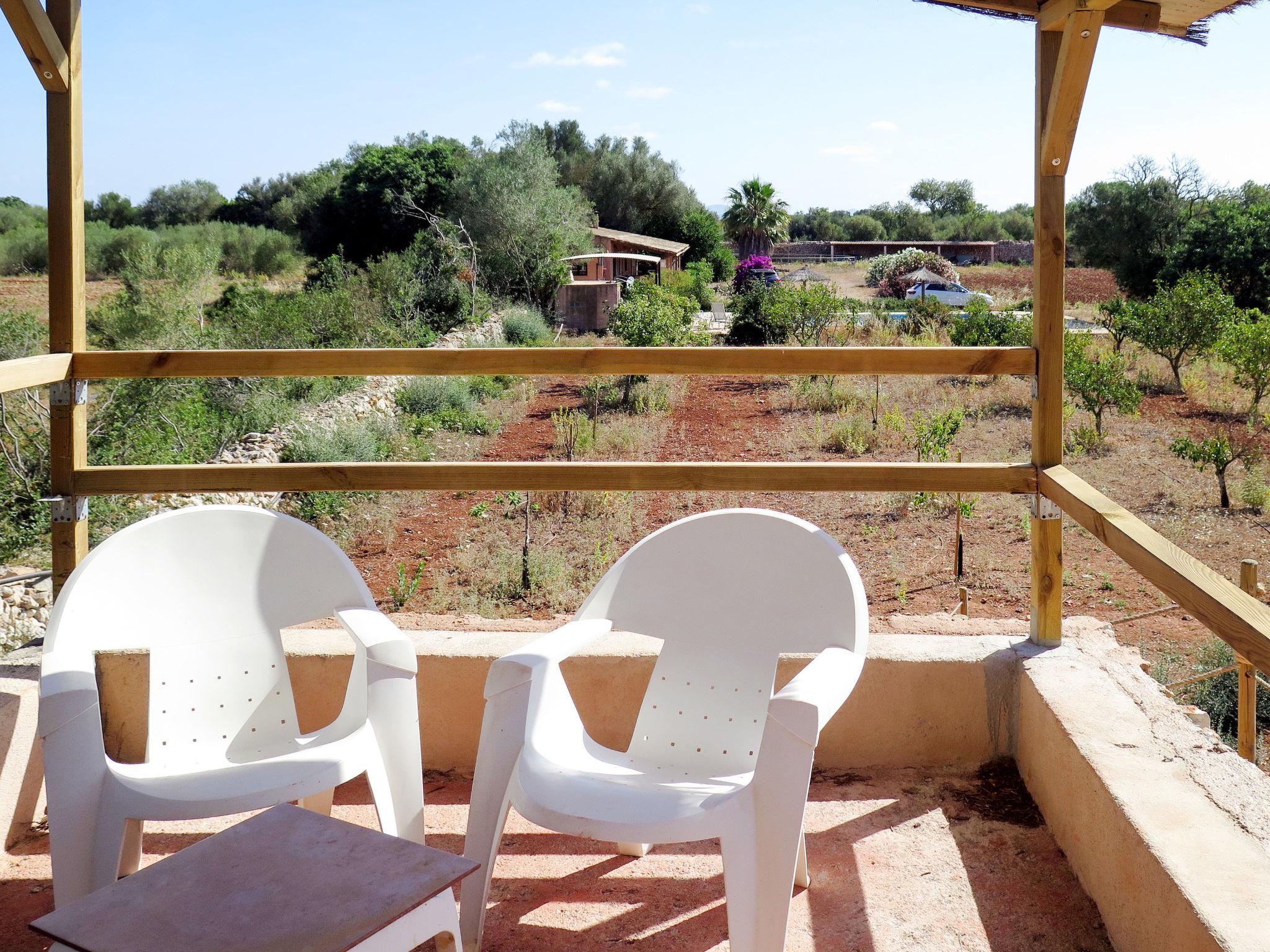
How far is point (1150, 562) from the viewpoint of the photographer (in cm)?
151

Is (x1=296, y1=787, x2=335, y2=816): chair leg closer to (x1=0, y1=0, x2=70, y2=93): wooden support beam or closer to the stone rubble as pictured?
(x1=0, y1=0, x2=70, y2=93): wooden support beam

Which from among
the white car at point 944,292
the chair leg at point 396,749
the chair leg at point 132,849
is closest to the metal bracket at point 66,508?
the chair leg at point 132,849

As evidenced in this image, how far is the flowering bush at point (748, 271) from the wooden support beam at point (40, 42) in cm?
1310

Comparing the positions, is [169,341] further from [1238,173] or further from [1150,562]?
[1238,173]

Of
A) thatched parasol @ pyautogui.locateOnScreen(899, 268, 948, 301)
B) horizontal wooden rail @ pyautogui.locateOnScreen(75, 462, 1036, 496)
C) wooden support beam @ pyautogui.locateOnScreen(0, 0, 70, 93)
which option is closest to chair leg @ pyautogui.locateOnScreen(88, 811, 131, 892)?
horizontal wooden rail @ pyautogui.locateOnScreen(75, 462, 1036, 496)

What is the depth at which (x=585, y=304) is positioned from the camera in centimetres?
1853

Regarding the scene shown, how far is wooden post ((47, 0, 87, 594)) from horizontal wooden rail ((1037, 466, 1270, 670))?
2.13 metres

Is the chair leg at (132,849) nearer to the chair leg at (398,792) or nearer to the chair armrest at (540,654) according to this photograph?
the chair leg at (398,792)

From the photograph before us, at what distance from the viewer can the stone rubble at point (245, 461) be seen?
5688 mm

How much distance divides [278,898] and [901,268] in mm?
23210

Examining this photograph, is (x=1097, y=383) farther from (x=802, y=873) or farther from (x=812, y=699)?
(x=812, y=699)

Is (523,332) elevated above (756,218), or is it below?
below

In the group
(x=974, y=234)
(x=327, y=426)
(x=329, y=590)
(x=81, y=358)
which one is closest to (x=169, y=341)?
(x=327, y=426)

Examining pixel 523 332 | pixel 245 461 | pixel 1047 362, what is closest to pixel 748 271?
pixel 523 332
